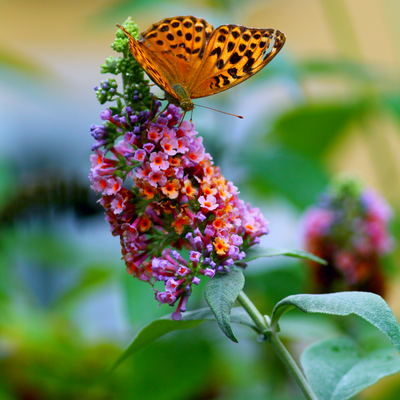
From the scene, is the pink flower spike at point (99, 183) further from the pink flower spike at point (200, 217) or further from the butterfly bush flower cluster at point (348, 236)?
the butterfly bush flower cluster at point (348, 236)

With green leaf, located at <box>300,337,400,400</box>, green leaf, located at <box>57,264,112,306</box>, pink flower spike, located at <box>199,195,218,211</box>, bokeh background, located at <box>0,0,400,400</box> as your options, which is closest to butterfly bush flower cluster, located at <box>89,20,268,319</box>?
pink flower spike, located at <box>199,195,218,211</box>

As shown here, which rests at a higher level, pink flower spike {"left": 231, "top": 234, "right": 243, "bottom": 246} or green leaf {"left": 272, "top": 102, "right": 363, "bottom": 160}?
green leaf {"left": 272, "top": 102, "right": 363, "bottom": 160}

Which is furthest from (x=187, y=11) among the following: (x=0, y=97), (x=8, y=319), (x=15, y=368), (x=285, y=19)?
(x=0, y=97)

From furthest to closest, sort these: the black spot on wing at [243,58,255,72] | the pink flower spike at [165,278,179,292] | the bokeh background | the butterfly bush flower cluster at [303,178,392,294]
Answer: the butterfly bush flower cluster at [303,178,392,294]
the bokeh background
the black spot on wing at [243,58,255,72]
the pink flower spike at [165,278,179,292]

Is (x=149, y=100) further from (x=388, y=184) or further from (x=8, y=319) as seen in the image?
(x=388, y=184)

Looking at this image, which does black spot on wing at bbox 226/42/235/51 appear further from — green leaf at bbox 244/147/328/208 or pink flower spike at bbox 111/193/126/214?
green leaf at bbox 244/147/328/208

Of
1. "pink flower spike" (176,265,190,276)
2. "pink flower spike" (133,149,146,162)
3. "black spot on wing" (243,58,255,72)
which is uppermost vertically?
"black spot on wing" (243,58,255,72)

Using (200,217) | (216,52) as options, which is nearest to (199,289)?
(200,217)
